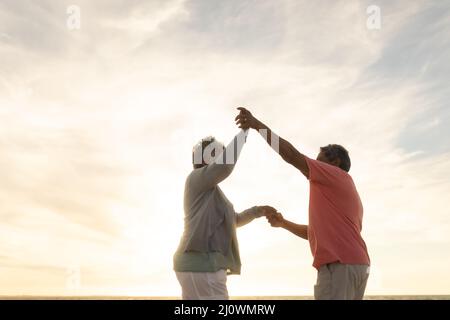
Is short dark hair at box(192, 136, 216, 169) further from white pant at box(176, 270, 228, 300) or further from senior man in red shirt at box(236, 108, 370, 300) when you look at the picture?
white pant at box(176, 270, 228, 300)

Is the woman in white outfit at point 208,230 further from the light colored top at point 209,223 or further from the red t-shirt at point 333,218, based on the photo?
the red t-shirt at point 333,218

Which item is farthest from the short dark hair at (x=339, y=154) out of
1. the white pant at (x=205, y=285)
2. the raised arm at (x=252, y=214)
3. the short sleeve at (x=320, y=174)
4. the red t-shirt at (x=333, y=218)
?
the white pant at (x=205, y=285)

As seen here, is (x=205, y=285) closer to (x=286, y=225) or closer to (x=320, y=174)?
(x=320, y=174)

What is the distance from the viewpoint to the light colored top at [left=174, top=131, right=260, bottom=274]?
525cm

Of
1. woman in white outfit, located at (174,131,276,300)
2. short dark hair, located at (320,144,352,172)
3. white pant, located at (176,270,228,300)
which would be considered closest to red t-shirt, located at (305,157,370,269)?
short dark hair, located at (320,144,352,172)

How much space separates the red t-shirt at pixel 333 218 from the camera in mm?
5492

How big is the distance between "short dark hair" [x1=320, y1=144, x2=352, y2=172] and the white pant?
6.07ft

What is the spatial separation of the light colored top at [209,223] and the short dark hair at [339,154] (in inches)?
45.4

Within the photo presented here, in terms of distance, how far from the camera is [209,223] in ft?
17.5

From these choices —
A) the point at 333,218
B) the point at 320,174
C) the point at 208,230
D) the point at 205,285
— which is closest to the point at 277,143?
the point at 320,174

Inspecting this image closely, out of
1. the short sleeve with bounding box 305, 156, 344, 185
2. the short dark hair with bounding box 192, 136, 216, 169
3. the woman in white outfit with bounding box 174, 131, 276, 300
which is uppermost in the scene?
the short dark hair with bounding box 192, 136, 216, 169
